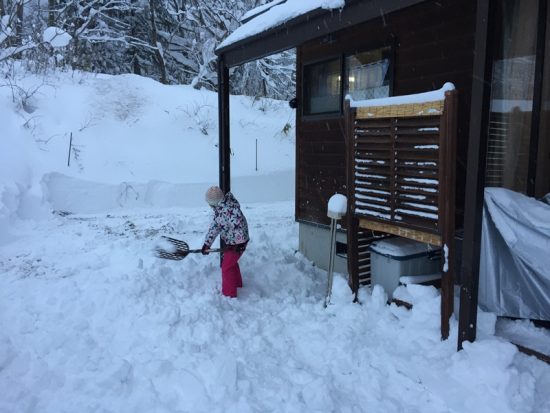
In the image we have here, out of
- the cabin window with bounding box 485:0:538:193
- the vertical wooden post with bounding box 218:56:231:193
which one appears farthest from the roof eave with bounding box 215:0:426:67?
the cabin window with bounding box 485:0:538:193

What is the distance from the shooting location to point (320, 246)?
6449 mm

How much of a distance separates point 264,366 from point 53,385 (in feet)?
5.10

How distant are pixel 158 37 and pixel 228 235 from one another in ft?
58.8

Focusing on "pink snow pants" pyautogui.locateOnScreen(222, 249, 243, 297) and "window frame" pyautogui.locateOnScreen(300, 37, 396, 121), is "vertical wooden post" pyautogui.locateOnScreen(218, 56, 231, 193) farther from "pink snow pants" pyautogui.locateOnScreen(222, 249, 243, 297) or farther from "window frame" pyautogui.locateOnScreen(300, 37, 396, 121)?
"pink snow pants" pyautogui.locateOnScreen(222, 249, 243, 297)

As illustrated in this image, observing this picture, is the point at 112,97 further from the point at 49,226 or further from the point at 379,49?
the point at 379,49

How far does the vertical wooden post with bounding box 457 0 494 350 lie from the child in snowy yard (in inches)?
97.9

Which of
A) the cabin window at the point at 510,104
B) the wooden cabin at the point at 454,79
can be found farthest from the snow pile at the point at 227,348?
the cabin window at the point at 510,104

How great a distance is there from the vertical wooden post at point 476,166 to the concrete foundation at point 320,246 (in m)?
2.69

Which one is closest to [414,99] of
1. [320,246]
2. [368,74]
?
[368,74]

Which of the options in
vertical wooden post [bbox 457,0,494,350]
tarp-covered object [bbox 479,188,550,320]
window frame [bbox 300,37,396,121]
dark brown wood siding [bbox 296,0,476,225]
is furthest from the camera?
window frame [bbox 300,37,396,121]

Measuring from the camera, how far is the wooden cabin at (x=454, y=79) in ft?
10.6

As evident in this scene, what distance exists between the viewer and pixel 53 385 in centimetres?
324

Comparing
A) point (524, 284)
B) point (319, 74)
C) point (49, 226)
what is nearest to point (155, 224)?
point (49, 226)

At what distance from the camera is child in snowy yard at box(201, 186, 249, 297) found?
496 centimetres
